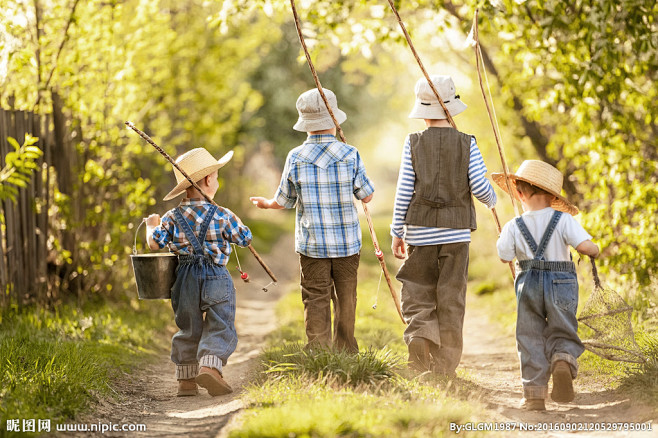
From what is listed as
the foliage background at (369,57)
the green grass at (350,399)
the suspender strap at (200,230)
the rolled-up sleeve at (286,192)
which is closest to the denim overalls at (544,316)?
the green grass at (350,399)

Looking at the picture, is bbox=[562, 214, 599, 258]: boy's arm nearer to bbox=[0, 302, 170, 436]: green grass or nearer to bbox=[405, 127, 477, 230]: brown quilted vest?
bbox=[405, 127, 477, 230]: brown quilted vest

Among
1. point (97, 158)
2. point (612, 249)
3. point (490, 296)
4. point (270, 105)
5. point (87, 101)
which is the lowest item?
point (490, 296)

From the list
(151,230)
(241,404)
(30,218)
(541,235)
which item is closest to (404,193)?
(541,235)

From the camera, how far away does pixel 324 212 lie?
5.49m

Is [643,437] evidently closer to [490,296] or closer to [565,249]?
[565,249]

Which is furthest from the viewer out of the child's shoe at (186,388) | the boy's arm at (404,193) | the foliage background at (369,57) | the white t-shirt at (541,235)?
the foliage background at (369,57)

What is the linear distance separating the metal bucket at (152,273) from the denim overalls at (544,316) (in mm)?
2418

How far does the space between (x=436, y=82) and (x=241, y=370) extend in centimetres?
283

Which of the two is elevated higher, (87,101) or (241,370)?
(87,101)

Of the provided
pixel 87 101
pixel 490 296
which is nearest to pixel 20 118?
pixel 87 101

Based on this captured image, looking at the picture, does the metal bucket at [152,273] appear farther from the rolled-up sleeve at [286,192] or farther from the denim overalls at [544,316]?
the denim overalls at [544,316]

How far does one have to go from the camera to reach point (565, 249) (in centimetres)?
493

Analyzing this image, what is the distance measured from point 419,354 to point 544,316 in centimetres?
92

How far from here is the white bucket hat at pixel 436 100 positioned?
18.3ft
